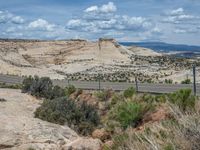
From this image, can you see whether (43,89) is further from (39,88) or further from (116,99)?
(116,99)

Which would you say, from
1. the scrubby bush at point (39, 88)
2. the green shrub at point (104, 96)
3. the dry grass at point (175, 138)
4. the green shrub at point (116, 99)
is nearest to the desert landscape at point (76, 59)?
the scrubby bush at point (39, 88)

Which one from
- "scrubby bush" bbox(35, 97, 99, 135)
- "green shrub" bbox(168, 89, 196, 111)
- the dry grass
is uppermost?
the dry grass

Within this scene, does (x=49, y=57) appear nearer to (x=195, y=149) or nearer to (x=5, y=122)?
(x=5, y=122)

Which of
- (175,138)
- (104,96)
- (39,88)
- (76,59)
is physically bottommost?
(76,59)

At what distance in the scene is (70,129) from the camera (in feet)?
51.2

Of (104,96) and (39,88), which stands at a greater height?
(39,88)

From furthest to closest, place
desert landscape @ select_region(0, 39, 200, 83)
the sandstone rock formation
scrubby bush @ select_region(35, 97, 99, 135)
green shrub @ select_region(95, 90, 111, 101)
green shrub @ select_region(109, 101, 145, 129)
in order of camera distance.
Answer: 1. the sandstone rock formation
2. desert landscape @ select_region(0, 39, 200, 83)
3. green shrub @ select_region(95, 90, 111, 101)
4. scrubby bush @ select_region(35, 97, 99, 135)
5. green shrub @ select_region(109, 101, 145, 129)

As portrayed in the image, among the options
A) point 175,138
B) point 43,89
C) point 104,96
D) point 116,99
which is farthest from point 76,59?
point 175,138

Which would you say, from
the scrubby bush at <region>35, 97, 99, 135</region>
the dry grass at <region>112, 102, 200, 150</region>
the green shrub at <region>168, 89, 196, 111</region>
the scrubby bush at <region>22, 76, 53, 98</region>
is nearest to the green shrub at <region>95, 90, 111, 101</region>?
the scrubby bush at <region>22, 76, 53, 98</region>

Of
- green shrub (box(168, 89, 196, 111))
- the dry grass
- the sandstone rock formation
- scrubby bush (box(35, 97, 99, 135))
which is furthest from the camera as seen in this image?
the sandstone rock formation

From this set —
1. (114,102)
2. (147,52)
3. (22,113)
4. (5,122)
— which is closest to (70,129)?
(5,122)

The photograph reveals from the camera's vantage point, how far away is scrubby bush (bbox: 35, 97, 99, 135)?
1673cm

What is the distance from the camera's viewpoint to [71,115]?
684 inches

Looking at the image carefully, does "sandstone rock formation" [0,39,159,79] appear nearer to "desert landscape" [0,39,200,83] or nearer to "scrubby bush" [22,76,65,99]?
"desert landscape" [0,39,200,83]
